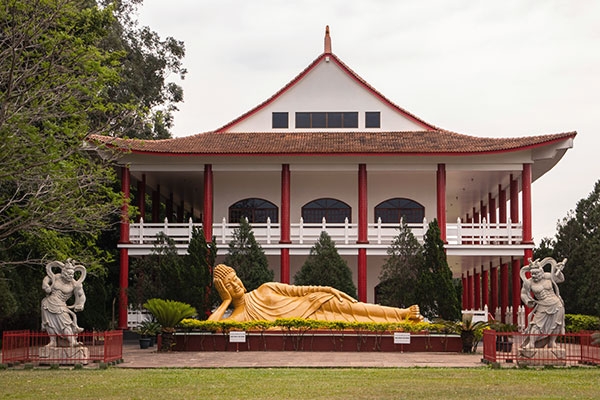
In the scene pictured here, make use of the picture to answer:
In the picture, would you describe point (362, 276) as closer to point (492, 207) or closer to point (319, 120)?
point (319, 120)

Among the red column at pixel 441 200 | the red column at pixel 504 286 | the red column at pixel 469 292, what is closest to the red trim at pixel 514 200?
the red column at pixel 504 286

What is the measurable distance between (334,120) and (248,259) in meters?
8.18

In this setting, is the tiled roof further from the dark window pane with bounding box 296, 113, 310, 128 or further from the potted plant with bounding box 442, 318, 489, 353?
the potted plant with bounding box 442, 318, 489, 353

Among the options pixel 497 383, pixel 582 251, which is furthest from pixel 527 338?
pixel 582 251

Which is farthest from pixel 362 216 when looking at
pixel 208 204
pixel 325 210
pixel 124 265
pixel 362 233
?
pixel 124 265

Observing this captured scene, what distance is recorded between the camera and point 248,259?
33.2m

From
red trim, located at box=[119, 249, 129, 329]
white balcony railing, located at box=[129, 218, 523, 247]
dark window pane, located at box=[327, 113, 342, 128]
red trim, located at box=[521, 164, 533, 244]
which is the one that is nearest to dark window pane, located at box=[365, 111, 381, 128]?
dark window pane, located at box=[327, 113, 342, 128]

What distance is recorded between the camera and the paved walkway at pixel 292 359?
21000 mm

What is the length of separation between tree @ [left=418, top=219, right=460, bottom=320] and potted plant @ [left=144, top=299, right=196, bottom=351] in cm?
847

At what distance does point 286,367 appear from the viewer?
20.4 metres

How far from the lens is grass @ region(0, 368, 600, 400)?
14805 millimetres

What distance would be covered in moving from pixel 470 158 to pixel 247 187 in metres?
9.69

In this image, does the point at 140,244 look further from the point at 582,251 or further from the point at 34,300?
the point at 582,251

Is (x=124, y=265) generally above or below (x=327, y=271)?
above
